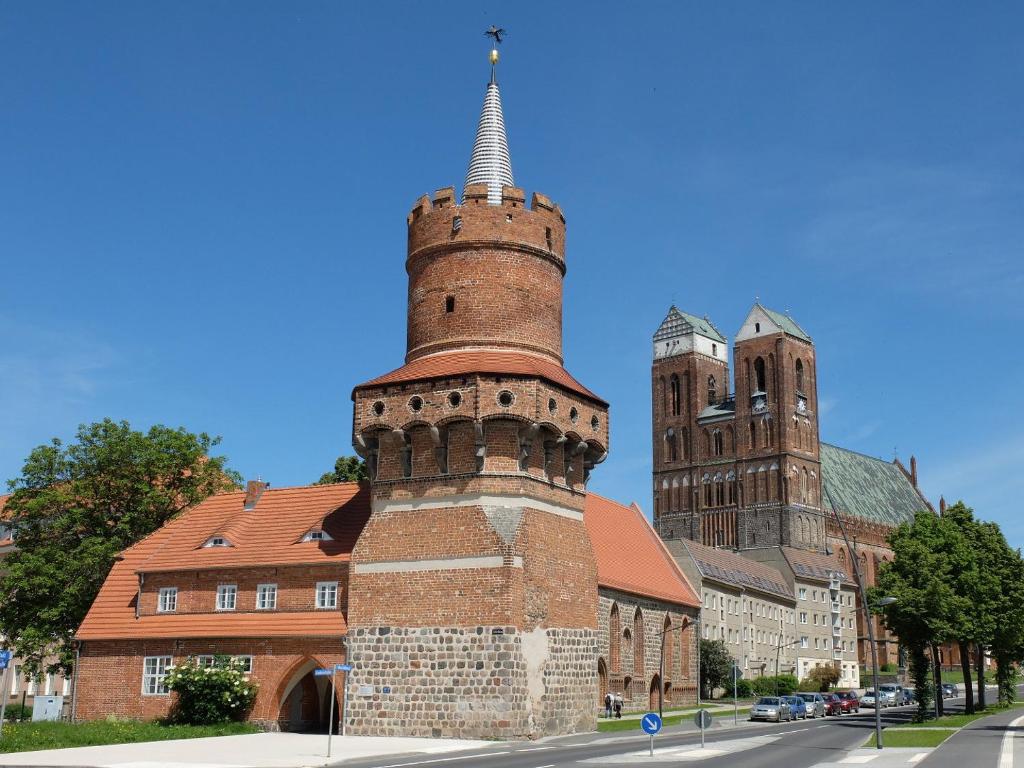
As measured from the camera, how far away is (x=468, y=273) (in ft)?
134

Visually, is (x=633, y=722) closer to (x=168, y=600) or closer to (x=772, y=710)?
(x=772, y=710)

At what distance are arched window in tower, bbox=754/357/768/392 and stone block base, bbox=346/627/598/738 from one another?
4390 inches

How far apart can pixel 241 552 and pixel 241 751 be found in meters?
12.9

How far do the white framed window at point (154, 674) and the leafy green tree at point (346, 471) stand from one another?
22995 mm

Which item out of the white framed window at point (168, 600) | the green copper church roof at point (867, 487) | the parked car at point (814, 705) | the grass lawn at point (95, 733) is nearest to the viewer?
the grass lawn at point (95, 733)

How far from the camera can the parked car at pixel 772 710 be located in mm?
53406

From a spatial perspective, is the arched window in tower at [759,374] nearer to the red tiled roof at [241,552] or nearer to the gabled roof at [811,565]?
the gabled roof at [811,565]

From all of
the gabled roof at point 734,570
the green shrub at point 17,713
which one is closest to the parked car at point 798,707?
the gabled roof at point 734,570

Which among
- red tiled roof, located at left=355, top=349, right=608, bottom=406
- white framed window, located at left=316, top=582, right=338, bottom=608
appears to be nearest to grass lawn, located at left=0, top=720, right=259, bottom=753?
white framed window, located at left=316, top=582, right=338, bottom=608

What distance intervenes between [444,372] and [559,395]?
3.99 meters

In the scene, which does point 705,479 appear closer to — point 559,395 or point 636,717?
point 636,717

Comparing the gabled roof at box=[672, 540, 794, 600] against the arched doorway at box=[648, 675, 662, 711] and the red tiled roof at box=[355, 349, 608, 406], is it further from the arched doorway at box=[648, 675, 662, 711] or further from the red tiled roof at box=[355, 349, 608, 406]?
the red tiled roof at box=[355, 349, 608, 406]

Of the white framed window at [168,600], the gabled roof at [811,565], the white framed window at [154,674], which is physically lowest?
the white framed window at [154,674]

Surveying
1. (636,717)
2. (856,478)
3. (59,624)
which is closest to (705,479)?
(856,478)
